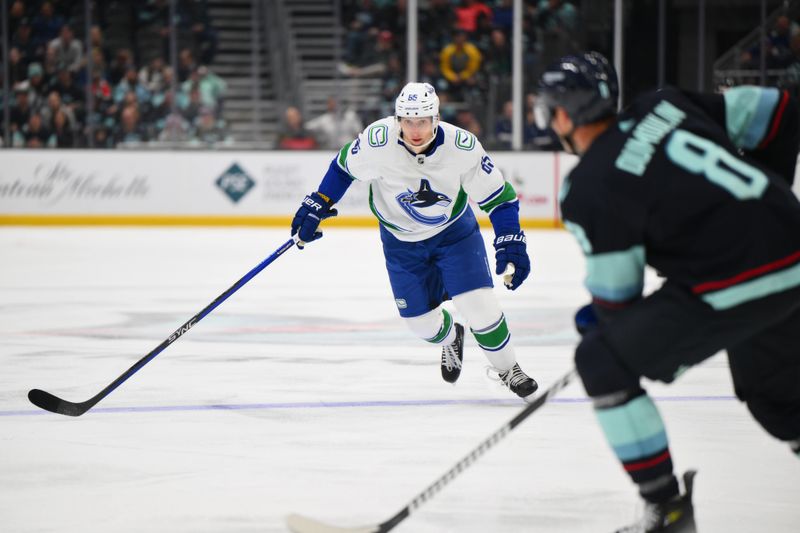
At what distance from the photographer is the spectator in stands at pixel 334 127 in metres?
11.8

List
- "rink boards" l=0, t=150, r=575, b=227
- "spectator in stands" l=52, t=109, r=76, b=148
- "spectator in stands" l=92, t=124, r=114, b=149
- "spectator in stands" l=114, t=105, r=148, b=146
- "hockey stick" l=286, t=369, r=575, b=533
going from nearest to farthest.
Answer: "hockey stick" l=286, t=369, r=575, b=533 → "rink boards" l=0, t=150, r=575, b=227 → "spectator in stands" l=52, t=109, r=76, b=148 → "spectator in stands" l=92, t=124, r=114, b=149 → "spectator in stands" l=114, t=105, r=148, b=146

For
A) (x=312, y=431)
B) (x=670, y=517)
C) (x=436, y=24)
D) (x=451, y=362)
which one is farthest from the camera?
(x=436, y=24)

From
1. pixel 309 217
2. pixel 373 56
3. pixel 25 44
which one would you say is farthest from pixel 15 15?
pixel 309 217

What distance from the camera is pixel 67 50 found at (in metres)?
12.1

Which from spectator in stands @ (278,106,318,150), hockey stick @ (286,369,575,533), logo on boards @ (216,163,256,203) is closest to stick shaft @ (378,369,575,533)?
hockey stick @ (286,369,575,533)

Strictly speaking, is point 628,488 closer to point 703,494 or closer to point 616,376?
point 703,494

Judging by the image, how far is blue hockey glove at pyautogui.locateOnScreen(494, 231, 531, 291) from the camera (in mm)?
3875

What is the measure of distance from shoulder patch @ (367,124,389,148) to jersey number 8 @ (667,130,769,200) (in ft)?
6.68

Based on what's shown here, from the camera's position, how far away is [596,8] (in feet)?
39.4

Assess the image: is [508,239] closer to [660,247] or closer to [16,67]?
[660,247]

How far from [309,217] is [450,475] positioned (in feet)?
6.39

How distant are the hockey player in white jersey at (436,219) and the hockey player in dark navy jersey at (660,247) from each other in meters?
1.65

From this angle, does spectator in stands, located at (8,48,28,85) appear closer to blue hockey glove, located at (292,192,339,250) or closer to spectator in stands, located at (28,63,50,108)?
spectator in stands, located at (28,63,50,108)

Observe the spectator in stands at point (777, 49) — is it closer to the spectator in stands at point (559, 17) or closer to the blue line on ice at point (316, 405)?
the spectator in stands at point (559, 17)
